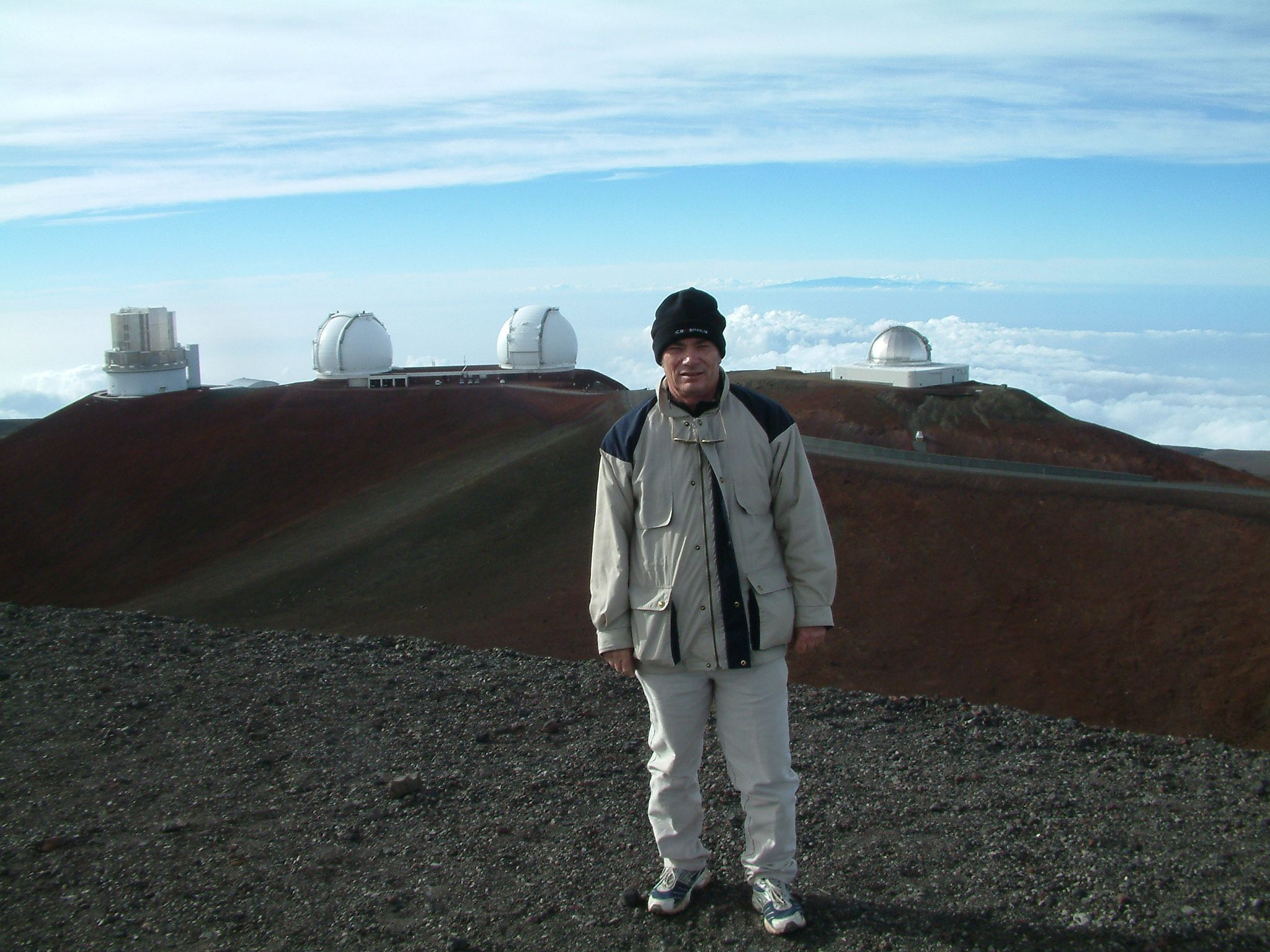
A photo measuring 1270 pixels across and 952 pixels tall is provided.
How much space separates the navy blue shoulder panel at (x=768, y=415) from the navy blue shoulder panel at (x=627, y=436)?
1.27 ft

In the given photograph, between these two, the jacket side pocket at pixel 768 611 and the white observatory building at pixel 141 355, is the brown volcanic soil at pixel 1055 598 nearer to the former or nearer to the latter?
the jacket side pocket at pixel 768 611

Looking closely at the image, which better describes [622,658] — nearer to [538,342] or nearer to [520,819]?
[520,819]

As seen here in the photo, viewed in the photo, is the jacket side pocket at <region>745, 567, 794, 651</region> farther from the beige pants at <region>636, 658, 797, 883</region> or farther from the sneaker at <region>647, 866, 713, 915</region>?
the sneaker at <region>647, 866, 713, 915</region>

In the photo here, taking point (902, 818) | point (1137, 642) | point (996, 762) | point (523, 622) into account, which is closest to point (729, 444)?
point (902, 818)

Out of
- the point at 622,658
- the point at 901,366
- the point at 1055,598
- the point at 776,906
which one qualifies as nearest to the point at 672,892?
the point at 776,906

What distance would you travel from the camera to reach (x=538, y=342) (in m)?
33.2

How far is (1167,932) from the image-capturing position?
152 inches

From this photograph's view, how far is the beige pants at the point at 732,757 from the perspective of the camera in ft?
13.0

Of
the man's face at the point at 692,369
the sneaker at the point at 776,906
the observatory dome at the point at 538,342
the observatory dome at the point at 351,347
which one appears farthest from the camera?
the observatory dome at the point at 538,342

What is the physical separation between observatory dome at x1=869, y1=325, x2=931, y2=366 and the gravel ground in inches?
1094

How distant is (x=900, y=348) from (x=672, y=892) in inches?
1263

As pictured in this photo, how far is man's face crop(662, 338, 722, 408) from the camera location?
400 cm

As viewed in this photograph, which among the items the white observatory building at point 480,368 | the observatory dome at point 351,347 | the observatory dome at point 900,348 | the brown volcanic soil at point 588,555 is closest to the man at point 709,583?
the brown volcanic soil at point 588,555

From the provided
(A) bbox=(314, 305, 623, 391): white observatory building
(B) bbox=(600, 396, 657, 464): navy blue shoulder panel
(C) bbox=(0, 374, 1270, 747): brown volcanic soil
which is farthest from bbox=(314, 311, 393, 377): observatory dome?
(B) bbox=(600, 396, 657, 464): navy blue shoulder panel
